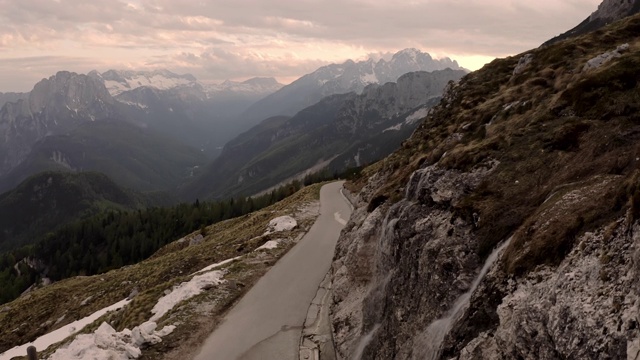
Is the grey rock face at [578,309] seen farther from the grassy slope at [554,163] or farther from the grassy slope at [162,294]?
the grassy slope at [162,294]

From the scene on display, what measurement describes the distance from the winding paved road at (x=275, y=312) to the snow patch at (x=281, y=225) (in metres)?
7.11

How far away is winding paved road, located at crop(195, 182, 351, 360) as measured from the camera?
25578 millimetres

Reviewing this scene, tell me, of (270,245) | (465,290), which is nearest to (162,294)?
(270,245)

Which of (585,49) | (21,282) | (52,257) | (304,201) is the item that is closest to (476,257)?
(585,49)

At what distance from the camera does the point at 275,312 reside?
1199 inches

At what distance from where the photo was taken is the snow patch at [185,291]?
103 feet

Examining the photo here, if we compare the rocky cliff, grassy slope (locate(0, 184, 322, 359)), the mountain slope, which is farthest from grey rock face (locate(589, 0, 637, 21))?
the rocky cliff

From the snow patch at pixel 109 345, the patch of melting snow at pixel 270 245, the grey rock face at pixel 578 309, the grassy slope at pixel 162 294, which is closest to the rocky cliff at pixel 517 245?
the grey rock face at pixel 578 309

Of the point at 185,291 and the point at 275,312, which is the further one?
the point at 185,291

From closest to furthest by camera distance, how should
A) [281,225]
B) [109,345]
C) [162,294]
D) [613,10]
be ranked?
[109,345] < [162,294] < [281,225] < [613,10]

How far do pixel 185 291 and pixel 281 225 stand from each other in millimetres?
23552

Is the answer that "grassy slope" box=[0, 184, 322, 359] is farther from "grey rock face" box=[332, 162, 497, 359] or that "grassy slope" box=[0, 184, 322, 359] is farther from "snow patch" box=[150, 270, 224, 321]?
"grey rock face" box=[332, 162, 497, 359]

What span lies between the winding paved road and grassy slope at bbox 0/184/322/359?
1168mm

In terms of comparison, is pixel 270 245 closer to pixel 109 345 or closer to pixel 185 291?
pixel 185 291
